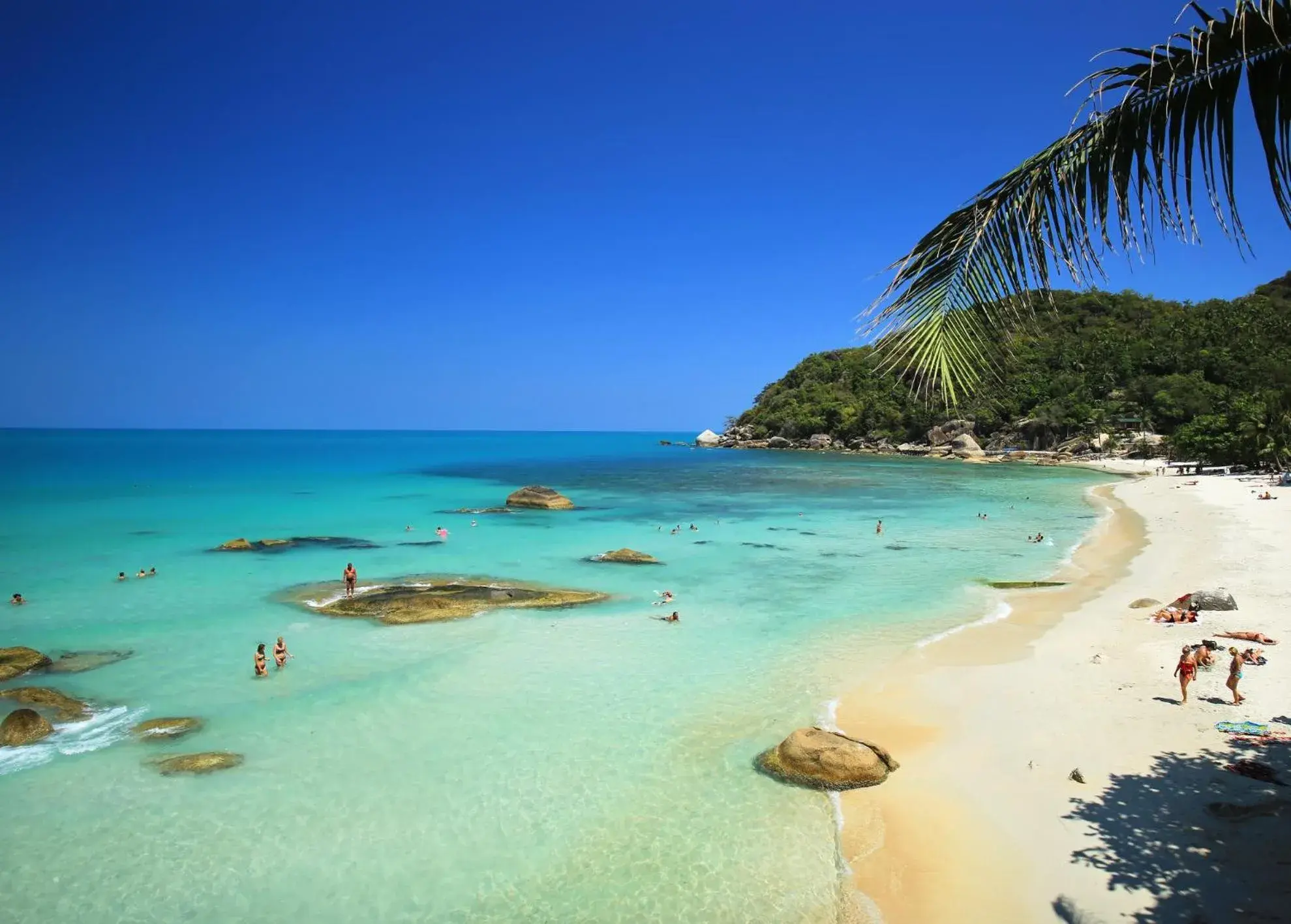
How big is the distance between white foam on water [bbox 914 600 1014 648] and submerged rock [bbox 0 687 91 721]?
56.0 feet

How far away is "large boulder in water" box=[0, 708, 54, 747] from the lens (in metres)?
11.9

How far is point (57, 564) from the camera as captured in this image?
93.2 ft

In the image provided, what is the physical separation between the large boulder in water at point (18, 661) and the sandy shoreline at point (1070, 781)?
1714 cm

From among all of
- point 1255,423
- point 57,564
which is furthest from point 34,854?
point 1255,423

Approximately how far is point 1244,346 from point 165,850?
101965 mm

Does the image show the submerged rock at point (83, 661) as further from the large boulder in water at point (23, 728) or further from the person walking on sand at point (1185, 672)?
the person walking on sand at point (1185, 672)

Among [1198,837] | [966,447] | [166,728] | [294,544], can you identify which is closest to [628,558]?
[294,544]

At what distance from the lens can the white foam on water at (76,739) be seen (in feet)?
37.6

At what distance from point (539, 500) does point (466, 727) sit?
33.5m

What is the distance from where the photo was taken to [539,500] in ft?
151

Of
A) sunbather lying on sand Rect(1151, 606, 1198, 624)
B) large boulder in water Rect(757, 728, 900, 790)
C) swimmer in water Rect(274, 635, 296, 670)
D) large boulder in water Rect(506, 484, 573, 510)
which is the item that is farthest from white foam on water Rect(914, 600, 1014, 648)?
large boulder in water Rect(506, 484, 573, 510)

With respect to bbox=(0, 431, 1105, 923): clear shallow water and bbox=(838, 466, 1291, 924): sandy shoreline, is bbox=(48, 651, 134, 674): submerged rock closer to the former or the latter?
bbox=(0, 431, 1105, 923): clear shallow water

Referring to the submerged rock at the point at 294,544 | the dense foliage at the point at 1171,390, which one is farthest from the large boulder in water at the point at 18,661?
the dense foliage at the point at 1171,390

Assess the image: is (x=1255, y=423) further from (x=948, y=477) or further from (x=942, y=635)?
(x=942, y=635)
